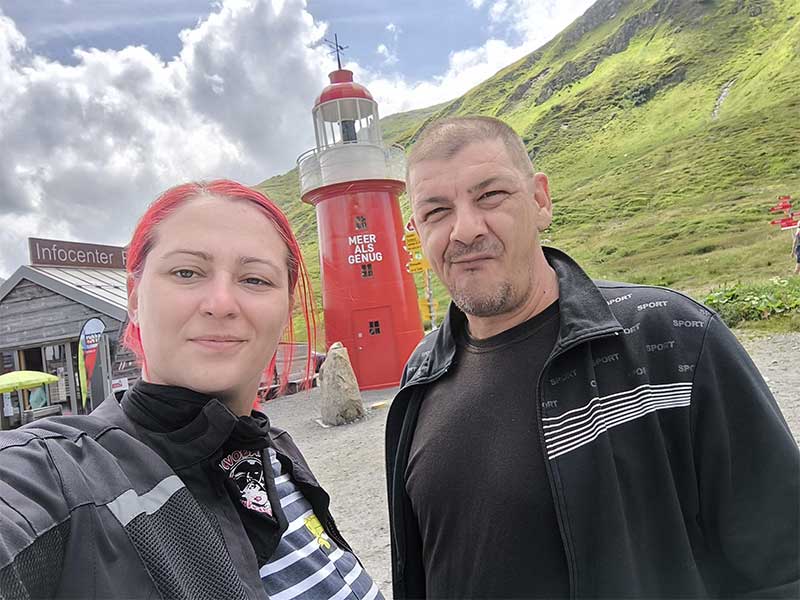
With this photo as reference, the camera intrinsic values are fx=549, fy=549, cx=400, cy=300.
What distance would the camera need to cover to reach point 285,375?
2.85 metres

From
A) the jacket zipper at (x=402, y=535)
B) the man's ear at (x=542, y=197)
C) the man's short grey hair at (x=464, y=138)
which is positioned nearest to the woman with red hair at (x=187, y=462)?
the jacket zipper at (x=402, y=535)

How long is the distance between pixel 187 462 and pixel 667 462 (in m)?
1.47

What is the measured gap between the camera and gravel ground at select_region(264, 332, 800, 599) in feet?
17.3

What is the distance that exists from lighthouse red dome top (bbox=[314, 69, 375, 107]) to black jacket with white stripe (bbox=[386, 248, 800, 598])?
1478 centimetres

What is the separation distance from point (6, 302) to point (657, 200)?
166 ft

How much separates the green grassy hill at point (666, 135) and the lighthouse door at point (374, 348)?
889 centimetres

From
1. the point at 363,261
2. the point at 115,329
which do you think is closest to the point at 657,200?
the point at 363,261

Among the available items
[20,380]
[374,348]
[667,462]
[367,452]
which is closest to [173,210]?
[667,462]

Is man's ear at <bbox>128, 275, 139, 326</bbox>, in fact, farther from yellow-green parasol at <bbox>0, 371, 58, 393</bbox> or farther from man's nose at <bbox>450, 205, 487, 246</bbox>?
yellow-green parasol at <bbox>0, 371, 58, 393</bbox>

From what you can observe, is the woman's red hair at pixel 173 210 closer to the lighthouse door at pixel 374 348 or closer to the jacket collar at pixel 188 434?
the jacket collar at pixel 188 434

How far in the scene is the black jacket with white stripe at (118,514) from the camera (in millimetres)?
1068

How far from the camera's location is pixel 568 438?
1841mm

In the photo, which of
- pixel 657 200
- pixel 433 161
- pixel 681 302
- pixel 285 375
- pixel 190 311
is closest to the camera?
pixel 190 311

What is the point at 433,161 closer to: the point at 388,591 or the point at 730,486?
the point at 730,486
